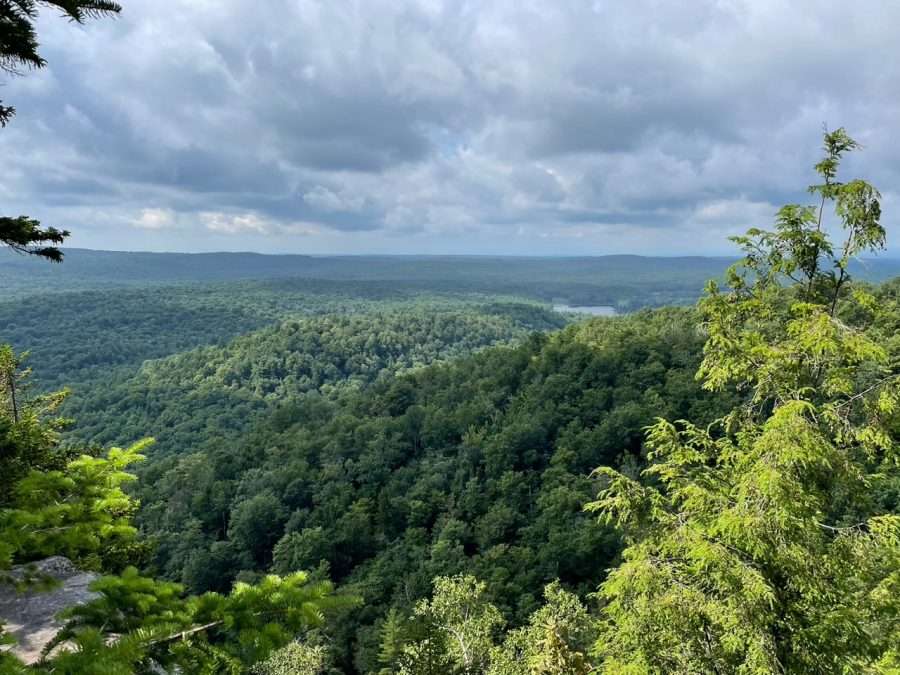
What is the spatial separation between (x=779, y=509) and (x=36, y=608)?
830 centimetres

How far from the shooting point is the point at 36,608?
19.2 feet

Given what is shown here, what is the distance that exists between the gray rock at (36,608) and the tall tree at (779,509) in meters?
6.30

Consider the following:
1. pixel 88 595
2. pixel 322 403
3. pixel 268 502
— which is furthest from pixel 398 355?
pixel 88 595

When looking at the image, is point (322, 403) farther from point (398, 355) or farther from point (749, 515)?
point (749, 515)

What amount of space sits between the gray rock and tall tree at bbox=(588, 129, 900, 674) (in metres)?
6.30

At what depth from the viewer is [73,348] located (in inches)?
6663

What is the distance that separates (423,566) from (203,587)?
2226cm

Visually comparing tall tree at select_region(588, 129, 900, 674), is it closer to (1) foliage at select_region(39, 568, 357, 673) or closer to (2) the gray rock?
(1) foliage at select_region(39, 568, 357, 673)

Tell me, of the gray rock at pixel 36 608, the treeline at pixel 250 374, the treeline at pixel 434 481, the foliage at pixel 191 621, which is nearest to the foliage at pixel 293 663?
the treeline at pixel 434 481

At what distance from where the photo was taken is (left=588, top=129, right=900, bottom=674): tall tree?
5965 mm

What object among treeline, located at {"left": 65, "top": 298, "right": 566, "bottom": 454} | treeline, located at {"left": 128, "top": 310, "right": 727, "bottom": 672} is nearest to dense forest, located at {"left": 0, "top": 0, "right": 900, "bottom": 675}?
treeline, located at {"left": 128, "top": 310, "right": 727, "bottom": 672}

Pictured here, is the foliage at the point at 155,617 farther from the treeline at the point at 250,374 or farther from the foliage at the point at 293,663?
the treeline at the point at 250,374

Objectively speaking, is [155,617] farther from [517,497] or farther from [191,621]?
[517,497]

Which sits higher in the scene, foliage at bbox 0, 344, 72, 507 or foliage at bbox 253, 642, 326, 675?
foliage at bbox 0, 344, 72, 507
